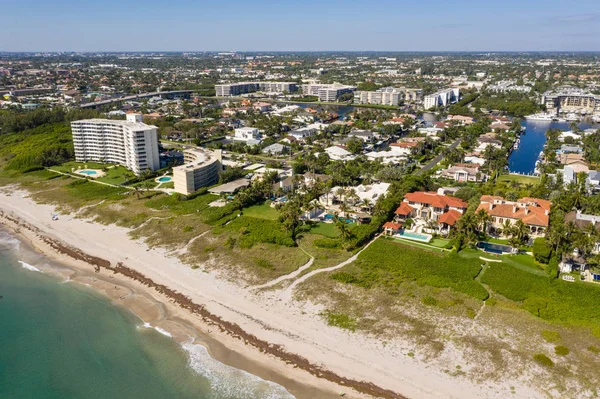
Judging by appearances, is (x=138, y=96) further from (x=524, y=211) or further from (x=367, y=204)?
(x=524, y=211)

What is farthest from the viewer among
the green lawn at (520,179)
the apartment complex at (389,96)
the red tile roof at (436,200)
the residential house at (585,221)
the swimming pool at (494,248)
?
the apartment complex at (389,96)

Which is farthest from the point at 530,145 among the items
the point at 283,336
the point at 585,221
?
the point at 283,336

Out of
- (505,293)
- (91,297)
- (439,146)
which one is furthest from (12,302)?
(439,146)

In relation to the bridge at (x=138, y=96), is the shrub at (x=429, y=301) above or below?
below

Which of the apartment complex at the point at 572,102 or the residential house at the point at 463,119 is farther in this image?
the apartment complex at the point at 572,102

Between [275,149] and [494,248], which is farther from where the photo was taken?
[275,149]

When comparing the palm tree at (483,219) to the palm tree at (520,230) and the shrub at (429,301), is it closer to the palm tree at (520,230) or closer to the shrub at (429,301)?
the palm tree at (520,230)

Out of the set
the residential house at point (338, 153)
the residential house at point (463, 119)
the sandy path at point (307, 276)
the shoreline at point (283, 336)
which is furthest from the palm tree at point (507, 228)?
the residential house at point (463, 119)
